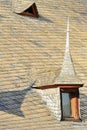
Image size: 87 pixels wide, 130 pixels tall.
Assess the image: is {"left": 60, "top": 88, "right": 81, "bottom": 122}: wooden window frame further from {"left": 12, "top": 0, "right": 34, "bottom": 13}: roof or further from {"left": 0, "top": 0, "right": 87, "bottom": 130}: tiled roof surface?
{"left": 12, "top": 0, "right": 34, "bottom": 13}: roof

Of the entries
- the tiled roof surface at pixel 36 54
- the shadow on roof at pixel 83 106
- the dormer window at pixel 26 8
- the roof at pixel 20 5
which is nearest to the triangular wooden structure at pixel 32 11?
the dormer window at pixel 26 8

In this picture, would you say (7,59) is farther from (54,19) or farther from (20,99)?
(54,19)

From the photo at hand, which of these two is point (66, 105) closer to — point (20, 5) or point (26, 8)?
point (26, 8)

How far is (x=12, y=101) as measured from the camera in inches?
590

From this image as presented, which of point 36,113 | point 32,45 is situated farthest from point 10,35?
point 36,113

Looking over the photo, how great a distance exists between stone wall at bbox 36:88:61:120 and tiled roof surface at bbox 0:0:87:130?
182 mm

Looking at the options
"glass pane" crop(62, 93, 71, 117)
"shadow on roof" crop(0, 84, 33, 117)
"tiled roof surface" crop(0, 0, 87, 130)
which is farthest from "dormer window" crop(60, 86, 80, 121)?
"shadow on roof" crop(0, 84, 33, 117)

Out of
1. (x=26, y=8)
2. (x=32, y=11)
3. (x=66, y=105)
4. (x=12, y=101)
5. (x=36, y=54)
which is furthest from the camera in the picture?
(x=32, y=11)

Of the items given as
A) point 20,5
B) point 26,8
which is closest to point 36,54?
point 26,8

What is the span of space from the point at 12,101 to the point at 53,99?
147 cm

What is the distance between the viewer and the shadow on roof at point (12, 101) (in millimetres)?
14523

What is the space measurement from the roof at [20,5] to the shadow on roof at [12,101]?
218 inches

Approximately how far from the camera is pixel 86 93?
16922 mm

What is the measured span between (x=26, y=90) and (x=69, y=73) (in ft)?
5.45
